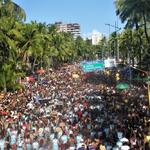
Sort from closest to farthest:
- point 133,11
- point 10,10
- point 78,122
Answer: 1. point 78,122
2. point 10,10
3. point 133,11

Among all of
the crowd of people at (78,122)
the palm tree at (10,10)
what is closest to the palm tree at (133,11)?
the palm tree at (10,10)

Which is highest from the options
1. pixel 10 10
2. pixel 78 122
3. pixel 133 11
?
pixel 133 11

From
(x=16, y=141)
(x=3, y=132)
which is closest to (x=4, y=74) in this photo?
(x=3, y=132)

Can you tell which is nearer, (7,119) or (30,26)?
(7,119)

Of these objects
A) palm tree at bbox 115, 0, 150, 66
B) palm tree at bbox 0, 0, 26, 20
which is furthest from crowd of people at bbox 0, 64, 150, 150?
palm tree at bbox 115, 0, 150, 66

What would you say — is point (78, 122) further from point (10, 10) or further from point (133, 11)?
point (133, 11)

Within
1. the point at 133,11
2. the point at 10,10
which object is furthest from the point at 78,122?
the point at 133,11

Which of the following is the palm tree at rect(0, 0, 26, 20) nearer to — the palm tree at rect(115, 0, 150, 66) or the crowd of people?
the crowd of people

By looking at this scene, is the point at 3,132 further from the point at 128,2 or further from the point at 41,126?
the point at 128,2
